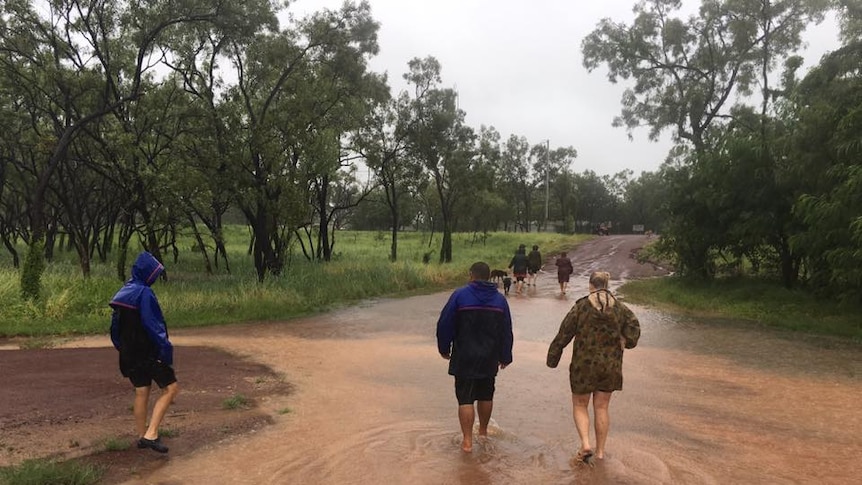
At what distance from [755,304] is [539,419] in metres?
13.0

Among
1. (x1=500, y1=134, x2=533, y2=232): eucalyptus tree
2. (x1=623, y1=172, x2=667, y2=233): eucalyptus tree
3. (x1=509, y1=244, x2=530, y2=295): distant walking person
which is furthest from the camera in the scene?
(x1=623, y1=172, x2=667, y2=233): eucalyptus tree

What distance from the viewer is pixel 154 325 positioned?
5031 millimetres

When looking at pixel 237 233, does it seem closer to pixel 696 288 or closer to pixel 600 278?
pixel 696 288

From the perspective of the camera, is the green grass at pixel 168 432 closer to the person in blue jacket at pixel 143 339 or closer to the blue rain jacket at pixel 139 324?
the person in blue jacket at pixel 143 339

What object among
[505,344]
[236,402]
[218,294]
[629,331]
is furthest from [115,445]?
[218,294]

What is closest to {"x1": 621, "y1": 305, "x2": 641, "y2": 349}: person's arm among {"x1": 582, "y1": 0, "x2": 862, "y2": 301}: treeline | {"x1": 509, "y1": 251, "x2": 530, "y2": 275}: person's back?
{"x1": 582, "y1": 0, "x2": 862, "y2": 301}: treeline

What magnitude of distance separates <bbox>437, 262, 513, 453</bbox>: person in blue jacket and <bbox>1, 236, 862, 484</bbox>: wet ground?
0.56 metres

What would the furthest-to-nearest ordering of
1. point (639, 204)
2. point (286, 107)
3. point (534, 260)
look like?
point (639, 204) → point (534, 260) → point (286, 107)

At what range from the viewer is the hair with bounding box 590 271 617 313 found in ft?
16.9

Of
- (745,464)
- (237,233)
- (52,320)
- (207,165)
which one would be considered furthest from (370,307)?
(237,233)

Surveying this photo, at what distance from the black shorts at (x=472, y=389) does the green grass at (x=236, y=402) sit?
115 inches

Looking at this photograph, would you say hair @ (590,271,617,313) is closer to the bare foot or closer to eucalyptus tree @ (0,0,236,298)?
the bare foot

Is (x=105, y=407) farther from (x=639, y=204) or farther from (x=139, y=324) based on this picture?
(x=639, y=204)

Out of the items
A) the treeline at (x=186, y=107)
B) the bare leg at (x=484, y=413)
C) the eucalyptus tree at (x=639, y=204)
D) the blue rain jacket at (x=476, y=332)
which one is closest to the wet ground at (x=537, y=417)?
the bare leg at (x=484, y=413)
